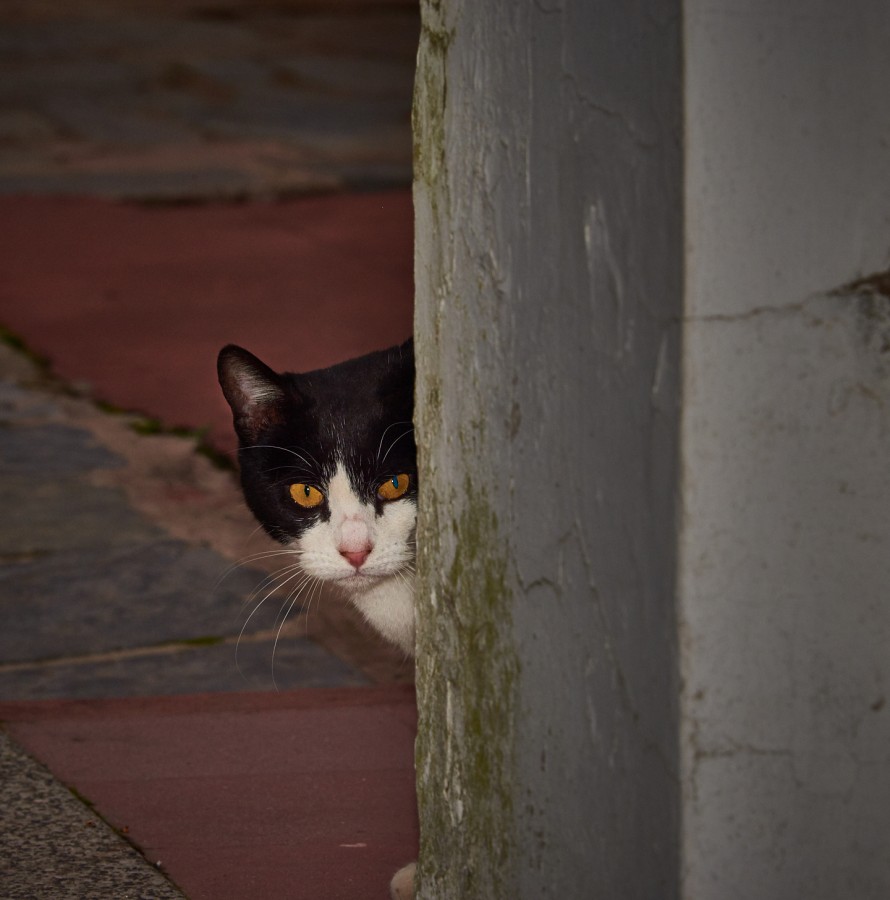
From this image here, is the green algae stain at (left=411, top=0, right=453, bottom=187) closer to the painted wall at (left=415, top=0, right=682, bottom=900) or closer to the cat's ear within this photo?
the painted wall at (left=415, top=0, right=682, bottom=900)

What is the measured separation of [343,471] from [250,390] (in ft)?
1.07

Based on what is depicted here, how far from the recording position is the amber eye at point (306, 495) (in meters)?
2.65

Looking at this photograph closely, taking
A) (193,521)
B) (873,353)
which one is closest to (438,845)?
(873,353)

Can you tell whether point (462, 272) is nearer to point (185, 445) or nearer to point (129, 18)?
point (185, 445)

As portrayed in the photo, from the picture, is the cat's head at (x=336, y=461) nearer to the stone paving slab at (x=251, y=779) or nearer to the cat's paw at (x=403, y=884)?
the stone paving slab at (x=251, y=779)

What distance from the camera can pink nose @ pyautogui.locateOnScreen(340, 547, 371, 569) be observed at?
2.51 metres

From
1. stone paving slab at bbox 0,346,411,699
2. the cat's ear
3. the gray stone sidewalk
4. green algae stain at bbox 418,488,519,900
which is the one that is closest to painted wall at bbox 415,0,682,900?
green algae stain at bbox 418,488,519,900

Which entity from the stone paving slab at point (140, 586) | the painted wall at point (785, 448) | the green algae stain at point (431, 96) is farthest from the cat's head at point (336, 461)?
the painted wall at point (785, 448)

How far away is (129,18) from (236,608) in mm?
13460

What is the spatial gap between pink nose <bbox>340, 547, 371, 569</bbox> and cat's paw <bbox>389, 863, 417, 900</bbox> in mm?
631

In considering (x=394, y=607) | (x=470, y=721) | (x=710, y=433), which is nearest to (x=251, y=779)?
(x=394, y=607)

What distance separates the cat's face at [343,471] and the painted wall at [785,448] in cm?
146

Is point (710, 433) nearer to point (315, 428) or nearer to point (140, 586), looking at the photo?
point (315, 428)

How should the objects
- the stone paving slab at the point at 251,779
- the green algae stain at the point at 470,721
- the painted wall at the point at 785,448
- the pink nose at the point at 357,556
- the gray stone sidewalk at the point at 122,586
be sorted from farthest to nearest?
the gray stone sidewalk at the point at 122,586, the pink nose at the point at 357,556, the stone paving slab at the point at 251,779, the green algae stain at the point at 470,721, the painted wall at the point at 785,448
